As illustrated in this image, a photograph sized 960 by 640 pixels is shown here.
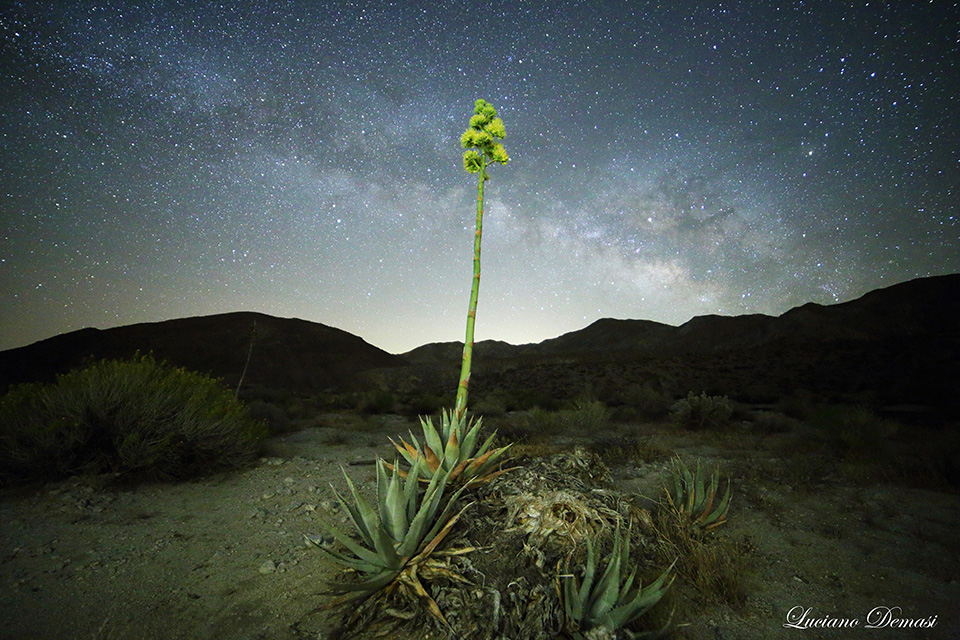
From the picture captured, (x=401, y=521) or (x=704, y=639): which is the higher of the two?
(x=401, y=521)

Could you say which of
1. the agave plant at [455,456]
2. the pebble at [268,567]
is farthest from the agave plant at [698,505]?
the pebble at [268,567]

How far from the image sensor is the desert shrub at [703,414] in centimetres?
1077

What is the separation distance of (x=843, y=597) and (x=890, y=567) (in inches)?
35.2

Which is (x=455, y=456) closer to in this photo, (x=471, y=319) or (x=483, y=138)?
(x=471, y=319)

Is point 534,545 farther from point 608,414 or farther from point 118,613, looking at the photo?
point 608,414

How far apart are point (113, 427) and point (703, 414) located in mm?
12975

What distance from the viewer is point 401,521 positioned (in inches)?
111

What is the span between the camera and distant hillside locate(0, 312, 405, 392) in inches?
1535

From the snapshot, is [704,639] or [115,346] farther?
[115,346]

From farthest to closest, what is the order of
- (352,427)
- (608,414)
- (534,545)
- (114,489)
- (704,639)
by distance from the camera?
(608,414) < (352,427) < (114,489) < (534,545) < (704,639)

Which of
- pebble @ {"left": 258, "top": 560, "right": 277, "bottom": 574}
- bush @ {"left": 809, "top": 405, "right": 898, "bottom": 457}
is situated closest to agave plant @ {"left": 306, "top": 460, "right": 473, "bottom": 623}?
pebble @ {"left": 258, "top": 560, "right": 277, "bottom": 574}

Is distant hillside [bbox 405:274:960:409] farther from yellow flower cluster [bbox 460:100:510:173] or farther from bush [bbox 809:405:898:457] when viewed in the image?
yellow flower cluster [bbox 460:100:510:173]

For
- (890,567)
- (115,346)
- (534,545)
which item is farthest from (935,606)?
(115,346)

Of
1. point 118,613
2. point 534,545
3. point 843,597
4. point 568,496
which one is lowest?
point 843,597
